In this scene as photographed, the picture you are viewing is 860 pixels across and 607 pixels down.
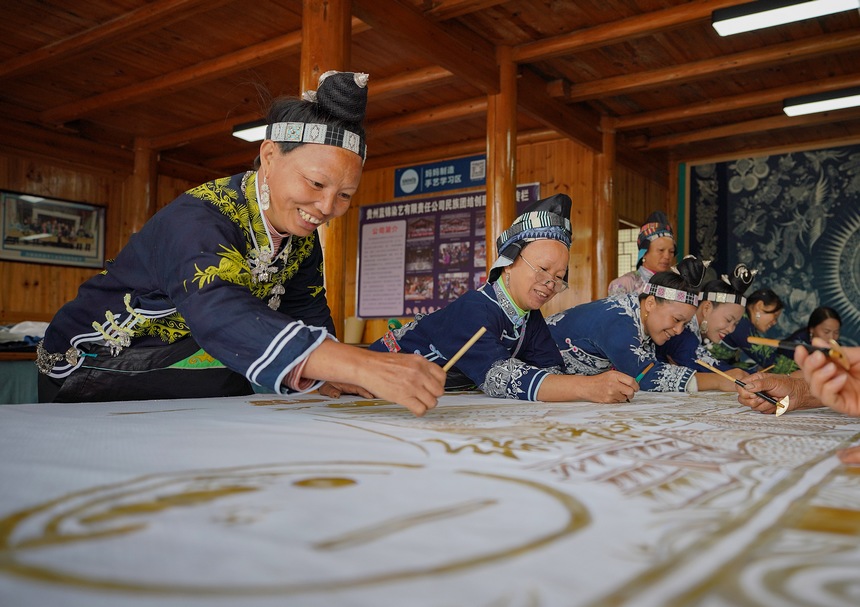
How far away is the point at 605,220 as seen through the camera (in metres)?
6.86

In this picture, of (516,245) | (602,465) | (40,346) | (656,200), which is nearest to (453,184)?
(656,200)

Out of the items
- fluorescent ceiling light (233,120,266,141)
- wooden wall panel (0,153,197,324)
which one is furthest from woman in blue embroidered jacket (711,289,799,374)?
wooden wall panel (0,153,197,324)

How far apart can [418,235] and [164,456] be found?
748 cm

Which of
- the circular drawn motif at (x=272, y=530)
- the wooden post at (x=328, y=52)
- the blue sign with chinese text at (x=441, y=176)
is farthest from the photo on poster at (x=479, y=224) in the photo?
the circular drawn motif at (x=272, y=530)

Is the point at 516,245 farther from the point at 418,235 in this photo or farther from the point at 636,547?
the point at 418,235

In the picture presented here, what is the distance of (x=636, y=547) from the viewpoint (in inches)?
19.9

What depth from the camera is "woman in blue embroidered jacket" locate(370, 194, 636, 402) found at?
82.7 inches

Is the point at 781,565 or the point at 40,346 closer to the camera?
the point at 781,565

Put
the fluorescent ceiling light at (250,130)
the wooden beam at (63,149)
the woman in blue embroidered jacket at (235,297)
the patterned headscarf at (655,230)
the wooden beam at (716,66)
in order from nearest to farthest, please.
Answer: the woman in blue embroidered jacket at (235,297) < the patterned headscarf at (655,230) < the wooden beam at (716,66) < the fluorescent ceiling light at (250,130) < the wooden beam at (63,149)

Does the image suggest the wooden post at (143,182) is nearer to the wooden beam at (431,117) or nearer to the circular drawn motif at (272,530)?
the wooden beam at (431,117)

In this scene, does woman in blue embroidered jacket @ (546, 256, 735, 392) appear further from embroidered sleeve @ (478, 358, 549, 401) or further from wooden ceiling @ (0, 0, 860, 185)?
wooden ceiling @ (0, 0, 860, 185)

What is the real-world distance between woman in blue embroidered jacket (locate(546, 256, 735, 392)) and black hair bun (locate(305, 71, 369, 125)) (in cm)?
152

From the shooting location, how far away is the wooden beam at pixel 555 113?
5875mm

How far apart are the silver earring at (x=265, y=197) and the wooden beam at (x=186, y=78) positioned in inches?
139
